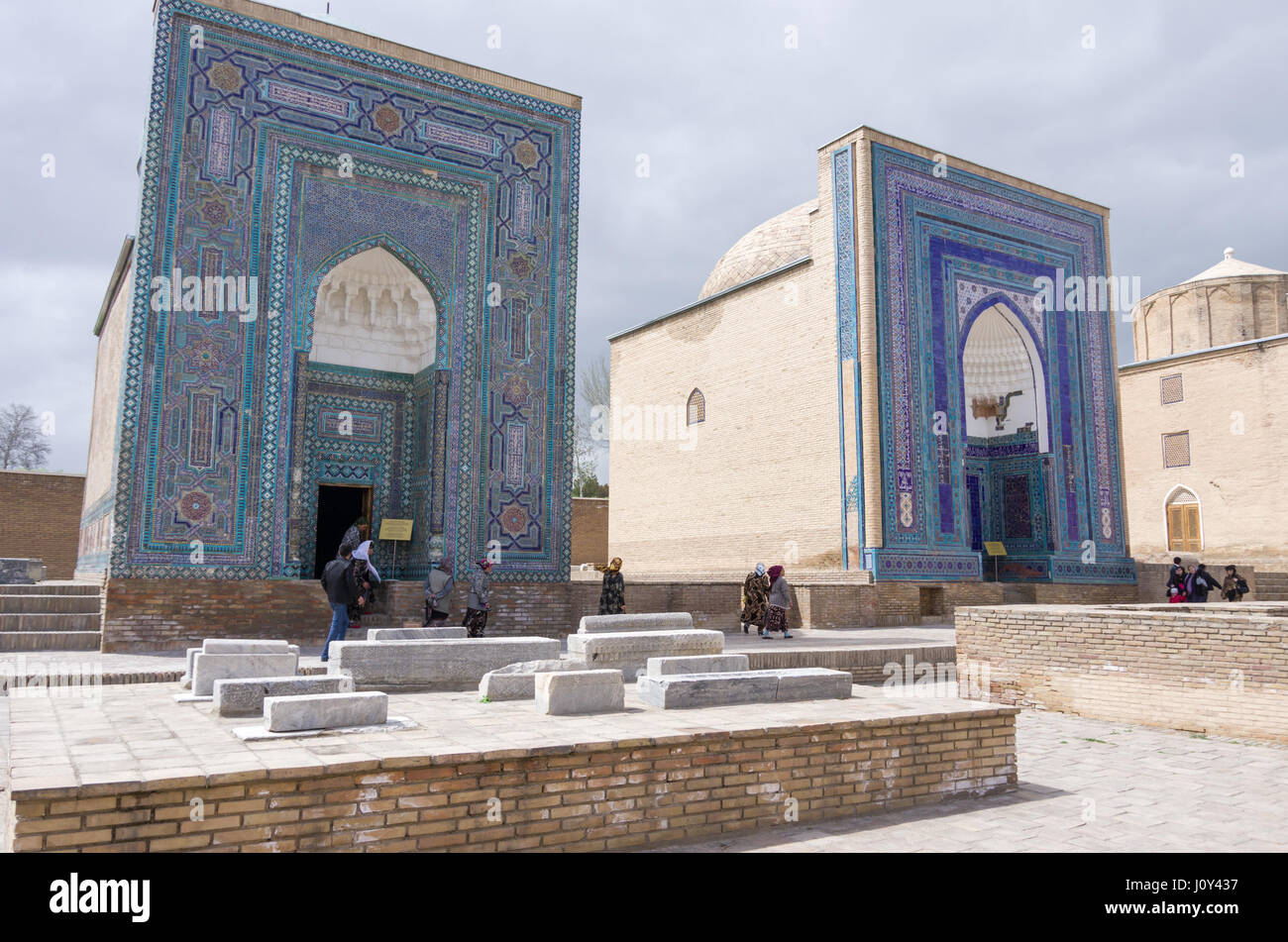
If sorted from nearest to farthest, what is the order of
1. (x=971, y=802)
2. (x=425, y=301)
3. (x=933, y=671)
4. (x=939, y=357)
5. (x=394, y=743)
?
(x=394, y=743)
(x=971, y=802)
(x=933, y=671)
(x=425, y=301)
(x=939, y=357)

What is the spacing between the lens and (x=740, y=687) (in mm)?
4734

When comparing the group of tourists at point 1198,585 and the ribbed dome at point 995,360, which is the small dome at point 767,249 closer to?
the ribbed dome at point 995,360

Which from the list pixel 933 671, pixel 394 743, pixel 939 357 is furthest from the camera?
pixel 939 357

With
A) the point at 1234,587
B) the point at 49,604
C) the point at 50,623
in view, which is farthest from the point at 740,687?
the point at 1234,587

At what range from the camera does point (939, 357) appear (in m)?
15.2

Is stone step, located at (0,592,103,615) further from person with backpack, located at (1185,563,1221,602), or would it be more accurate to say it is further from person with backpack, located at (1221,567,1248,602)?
person with backpack, located at (1221,567,1248,602)

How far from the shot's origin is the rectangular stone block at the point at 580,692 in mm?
4398

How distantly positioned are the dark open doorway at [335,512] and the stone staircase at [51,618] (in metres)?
2.44

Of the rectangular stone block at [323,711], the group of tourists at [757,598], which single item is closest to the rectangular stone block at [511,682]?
the rectangular stone block at [323,711]

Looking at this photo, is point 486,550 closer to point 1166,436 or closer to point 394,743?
point 394,743

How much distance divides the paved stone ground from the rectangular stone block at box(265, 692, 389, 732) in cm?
135

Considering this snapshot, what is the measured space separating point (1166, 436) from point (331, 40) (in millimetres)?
20481
